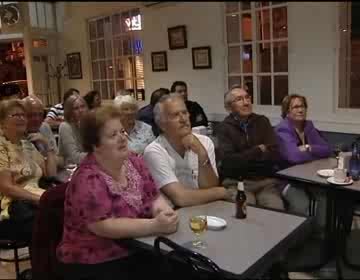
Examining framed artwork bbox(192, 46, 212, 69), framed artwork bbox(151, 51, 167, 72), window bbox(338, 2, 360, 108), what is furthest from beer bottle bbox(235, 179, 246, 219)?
framed artwork bbox(151, 51, 167, 72)

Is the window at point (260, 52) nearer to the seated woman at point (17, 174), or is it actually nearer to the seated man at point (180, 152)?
the seated man at point (180, 152)

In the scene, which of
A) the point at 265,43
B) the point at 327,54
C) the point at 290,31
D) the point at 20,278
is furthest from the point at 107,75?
the point at 20,278

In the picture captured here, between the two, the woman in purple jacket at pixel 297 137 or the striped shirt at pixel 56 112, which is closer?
the woman in purple jacket at pixel 297 137

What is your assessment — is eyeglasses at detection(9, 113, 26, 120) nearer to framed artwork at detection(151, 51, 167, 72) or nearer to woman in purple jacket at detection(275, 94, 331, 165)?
woman in purple jacket at detection(275, 94, 331, 165)

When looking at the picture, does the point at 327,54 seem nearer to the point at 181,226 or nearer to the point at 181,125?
the point at 181,125

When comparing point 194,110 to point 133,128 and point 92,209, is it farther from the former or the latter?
point 92,209

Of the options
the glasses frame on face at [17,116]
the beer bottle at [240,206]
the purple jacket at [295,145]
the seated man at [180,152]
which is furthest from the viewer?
the purple jacket at [295,145]

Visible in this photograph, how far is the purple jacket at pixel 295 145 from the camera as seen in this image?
2574mm

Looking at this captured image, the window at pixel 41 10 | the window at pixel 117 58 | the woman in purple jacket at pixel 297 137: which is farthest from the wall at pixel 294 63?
the window at pixel 41 10

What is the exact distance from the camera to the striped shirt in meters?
2.92

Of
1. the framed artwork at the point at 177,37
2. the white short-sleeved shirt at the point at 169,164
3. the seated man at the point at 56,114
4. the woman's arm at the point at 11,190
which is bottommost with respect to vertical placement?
the woman's arm at the point at 11,190

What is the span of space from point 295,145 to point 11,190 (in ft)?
5.79

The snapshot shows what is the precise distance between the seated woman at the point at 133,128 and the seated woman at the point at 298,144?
92cm

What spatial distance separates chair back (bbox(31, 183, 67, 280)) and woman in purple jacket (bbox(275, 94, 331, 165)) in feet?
5.16
